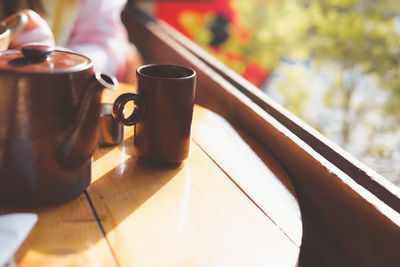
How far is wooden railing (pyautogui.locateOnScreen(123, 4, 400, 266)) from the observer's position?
0.86m

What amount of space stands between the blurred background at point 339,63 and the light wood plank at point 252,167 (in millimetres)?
1978

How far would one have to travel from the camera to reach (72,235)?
2.47 ft

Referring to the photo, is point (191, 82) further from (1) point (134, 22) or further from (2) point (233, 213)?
(1) point (134, 22)

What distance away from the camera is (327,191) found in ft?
3.34

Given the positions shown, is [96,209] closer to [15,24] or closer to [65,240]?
[65,240]

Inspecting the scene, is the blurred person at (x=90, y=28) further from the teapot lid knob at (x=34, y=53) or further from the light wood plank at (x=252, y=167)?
the teapot lid knob at (x=34, y=53)

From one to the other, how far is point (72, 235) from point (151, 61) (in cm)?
240

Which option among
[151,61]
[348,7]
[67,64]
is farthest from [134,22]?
[67,64]

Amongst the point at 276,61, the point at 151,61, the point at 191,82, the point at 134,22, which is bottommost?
the point at 276,61

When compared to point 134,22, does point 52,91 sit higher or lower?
higher

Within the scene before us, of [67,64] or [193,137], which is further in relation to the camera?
[193,137]

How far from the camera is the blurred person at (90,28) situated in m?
2.32

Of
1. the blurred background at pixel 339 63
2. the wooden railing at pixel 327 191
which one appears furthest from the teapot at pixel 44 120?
the blurred background at pixel 339 63

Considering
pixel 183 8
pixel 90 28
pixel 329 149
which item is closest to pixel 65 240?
pixel 329 149
